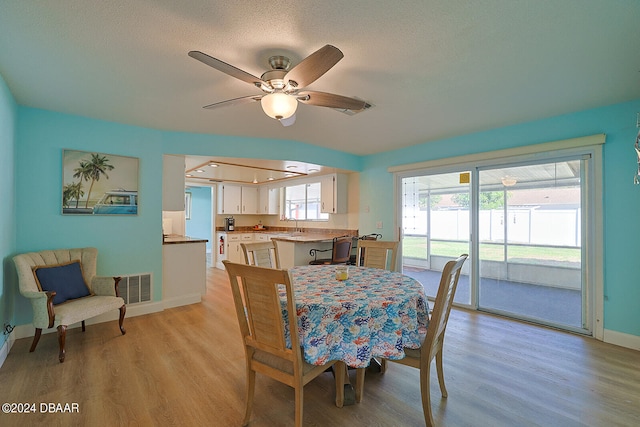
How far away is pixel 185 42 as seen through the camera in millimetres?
1804

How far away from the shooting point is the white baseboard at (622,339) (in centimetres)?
273

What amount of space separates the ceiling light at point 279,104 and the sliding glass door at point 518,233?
2.94 meters

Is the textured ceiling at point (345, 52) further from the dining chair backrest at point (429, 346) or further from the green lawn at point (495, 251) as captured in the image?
the green lawn at point (495, 251)

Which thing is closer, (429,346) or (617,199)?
(429,346)

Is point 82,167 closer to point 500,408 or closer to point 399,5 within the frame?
point 399,5

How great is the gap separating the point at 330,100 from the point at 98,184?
2949 millimetres

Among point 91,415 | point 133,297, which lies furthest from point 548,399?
point 133,297

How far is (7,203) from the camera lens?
257 cm

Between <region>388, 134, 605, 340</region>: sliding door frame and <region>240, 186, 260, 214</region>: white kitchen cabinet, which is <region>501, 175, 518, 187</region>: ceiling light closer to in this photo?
<region>388, 134, 605, 340</region>: sliding door frame

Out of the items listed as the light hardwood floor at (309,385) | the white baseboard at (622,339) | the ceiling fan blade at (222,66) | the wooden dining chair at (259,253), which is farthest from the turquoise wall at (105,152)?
the white baseboard at (622,339)

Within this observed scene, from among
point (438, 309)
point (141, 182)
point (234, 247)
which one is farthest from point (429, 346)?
point (234, 247)

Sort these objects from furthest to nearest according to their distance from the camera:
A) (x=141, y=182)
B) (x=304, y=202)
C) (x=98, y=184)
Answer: (x=304, y=202), (x=141, y=182), (x=98, y=184)

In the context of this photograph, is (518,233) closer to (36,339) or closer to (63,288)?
(63,288)

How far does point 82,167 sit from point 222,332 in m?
2.41
